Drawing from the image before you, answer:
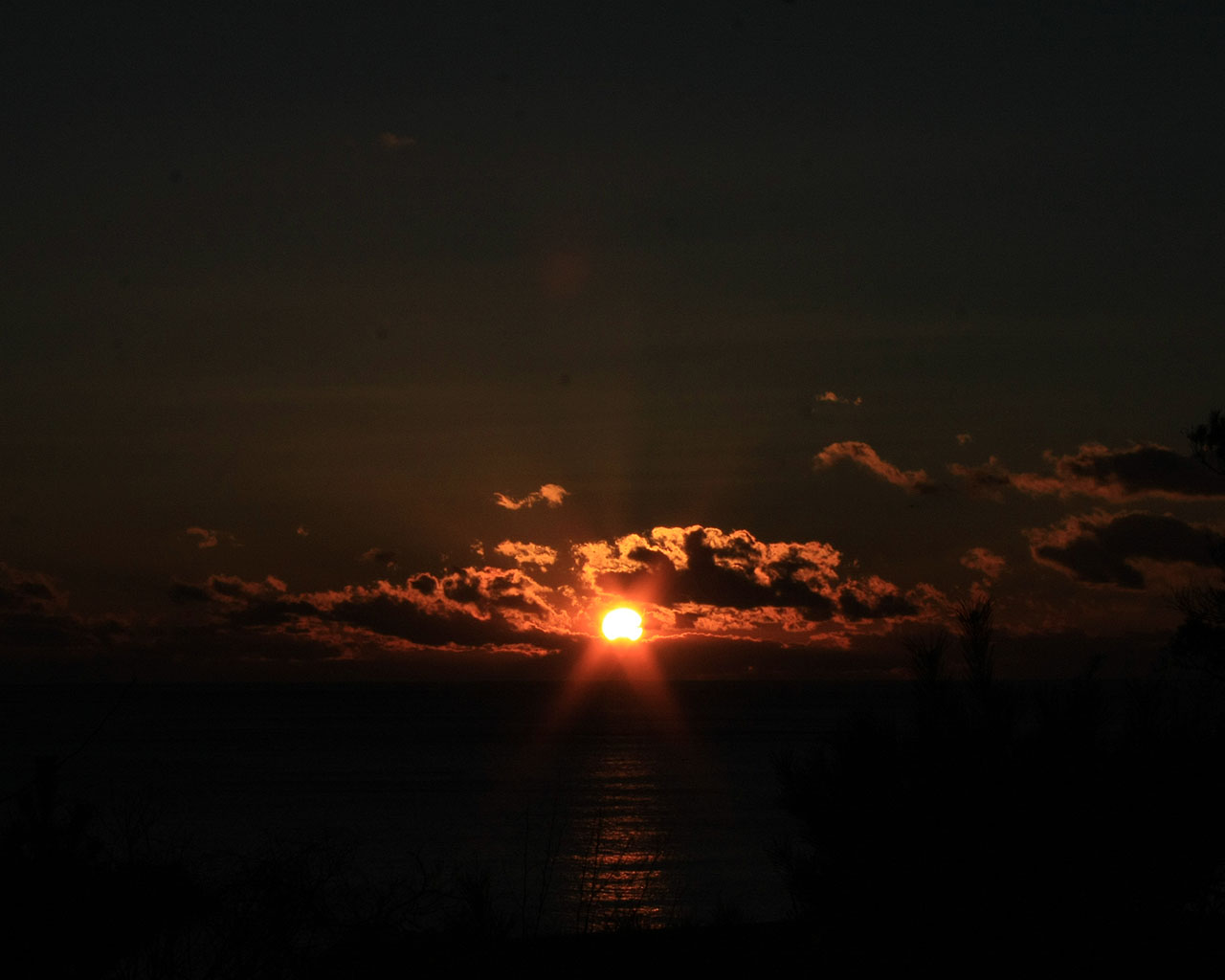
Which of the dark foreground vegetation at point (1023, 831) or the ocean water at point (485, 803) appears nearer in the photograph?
the dark foreground vegetation at point (1023, 831)

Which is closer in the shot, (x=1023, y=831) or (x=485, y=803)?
(x=1023, y=831)

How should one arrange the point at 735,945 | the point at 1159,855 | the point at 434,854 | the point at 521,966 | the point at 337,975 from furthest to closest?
the point at 434,854
the point at 735,945
the point at 1159,855
the point at 521,966
the point at 337,975

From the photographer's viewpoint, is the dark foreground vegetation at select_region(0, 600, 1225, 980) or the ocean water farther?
the ocean water

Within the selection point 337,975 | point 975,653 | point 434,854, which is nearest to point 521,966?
point 337,975

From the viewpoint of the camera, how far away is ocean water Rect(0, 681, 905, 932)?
120 feet

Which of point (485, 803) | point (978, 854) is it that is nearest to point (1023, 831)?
point (978, 854)

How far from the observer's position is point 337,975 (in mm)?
8695

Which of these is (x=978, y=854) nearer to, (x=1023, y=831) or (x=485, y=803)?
(x=1023, y=831)

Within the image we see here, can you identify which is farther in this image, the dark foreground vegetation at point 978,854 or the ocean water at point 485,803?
the ocean water at point 485,803

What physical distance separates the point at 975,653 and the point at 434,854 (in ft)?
145

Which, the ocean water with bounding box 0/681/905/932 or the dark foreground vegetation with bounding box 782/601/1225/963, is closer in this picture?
the dark foreground vegetation with bounding box 782/601/1225/963

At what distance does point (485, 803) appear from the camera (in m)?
75.6

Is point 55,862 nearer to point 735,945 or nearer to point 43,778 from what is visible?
point 43,778

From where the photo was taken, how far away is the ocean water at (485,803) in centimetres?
3647
